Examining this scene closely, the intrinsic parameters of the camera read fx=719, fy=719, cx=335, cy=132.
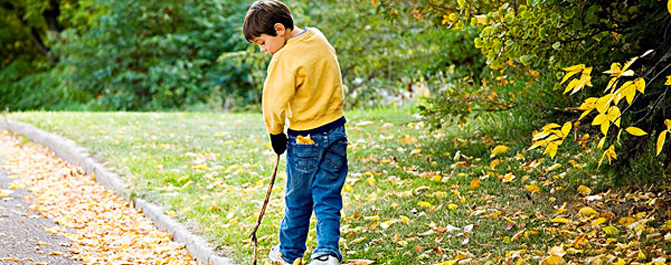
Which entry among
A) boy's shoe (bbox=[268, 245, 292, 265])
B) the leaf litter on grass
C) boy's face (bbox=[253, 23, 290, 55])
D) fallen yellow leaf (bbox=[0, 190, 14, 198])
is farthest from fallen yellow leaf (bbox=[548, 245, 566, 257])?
fallen yellow leaf (bbox=[0, 190, 14, 198])

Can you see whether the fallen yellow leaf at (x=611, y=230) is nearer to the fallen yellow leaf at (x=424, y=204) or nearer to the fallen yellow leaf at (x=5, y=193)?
the fallen yellow leaf at (x=424, y=204)

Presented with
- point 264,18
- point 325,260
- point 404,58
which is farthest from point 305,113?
point 404,58

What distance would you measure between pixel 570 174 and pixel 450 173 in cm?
96

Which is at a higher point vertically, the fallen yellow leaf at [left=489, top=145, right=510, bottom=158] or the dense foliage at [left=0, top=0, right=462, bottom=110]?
the fallen yellow leaf at [left=489, top=145, right=510, bottom=158]

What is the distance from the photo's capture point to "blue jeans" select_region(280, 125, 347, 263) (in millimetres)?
3693

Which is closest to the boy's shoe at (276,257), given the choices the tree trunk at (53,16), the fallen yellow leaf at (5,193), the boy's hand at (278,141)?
the boy's hand at (278,141)

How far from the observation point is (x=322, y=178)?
3.71 meters

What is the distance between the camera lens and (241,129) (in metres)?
8.99

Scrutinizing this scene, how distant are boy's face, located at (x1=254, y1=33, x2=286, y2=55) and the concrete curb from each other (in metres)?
1.24

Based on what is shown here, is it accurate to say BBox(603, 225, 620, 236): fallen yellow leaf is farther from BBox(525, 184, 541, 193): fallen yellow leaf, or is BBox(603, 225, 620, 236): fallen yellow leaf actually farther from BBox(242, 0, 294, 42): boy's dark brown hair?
BBox(242, 0, 294, 42): boy's dark brown hair

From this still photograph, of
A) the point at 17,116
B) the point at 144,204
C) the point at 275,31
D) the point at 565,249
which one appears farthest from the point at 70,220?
the point at 17,116

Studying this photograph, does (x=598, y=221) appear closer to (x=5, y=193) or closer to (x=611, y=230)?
(x=611, y=230)

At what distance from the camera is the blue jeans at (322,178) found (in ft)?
12.1

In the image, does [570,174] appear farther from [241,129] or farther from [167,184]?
[241,129]
